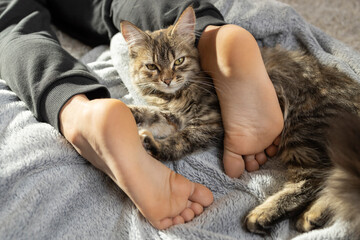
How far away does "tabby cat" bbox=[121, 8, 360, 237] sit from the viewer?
0.99m

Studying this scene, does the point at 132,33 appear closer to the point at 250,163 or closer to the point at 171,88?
the point at 171,88

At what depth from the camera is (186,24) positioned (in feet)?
4.29

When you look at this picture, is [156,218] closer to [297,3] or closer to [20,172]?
[20,172]

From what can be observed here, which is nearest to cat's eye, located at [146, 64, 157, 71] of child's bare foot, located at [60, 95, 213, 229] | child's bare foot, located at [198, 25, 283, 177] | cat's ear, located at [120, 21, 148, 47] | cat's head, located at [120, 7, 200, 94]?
cat's head, located at [120, 7, 200, 94]

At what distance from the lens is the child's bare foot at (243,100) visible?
1141 millimetres

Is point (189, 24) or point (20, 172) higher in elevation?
point (189, 24)

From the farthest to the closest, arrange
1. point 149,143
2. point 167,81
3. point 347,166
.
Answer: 1. point 167,81
2. point 149,143
3. point 347,166

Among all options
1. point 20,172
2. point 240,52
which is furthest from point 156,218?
point 240,52

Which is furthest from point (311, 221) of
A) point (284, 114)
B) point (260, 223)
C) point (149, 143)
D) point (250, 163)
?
point (149, 143)

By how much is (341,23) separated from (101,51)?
4.67 ft

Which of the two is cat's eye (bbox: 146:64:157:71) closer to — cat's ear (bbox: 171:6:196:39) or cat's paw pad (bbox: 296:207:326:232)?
cat's ear (bbox: 171:6:196:39)

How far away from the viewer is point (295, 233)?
3.27 feet

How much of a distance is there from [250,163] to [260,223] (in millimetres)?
263

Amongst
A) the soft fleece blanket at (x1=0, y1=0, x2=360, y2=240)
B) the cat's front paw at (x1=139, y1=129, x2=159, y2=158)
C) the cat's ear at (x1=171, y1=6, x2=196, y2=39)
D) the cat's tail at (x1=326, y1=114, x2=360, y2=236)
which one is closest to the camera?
the cat's tail at (x1=326, y1=114, x2=360, y2=236)
